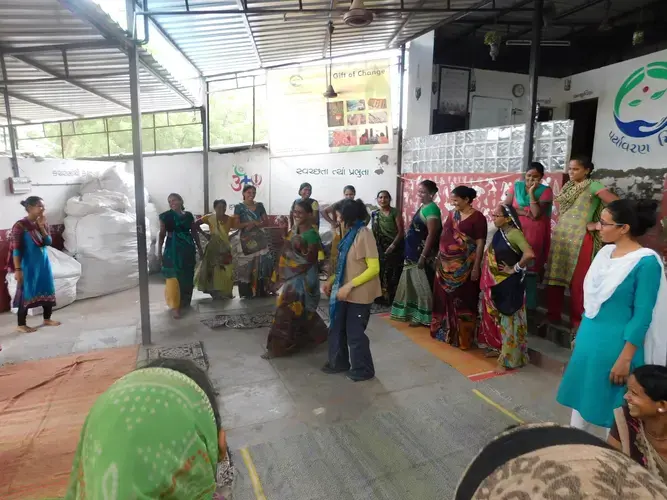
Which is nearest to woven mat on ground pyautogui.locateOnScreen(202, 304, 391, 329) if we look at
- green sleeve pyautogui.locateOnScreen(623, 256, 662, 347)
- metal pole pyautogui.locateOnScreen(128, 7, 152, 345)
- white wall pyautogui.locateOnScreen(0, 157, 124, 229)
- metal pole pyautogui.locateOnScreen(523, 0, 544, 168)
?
metal pole pyautogui.locateOnScreen(128, 7, 152, 345)

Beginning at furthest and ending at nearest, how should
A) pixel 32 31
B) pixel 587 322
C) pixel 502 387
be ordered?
pixel 32 31 < pixel 502 387 < pixel 587 322

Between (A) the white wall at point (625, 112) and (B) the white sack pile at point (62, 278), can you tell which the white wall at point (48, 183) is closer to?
(B) the white sack pile at point (62, 278)

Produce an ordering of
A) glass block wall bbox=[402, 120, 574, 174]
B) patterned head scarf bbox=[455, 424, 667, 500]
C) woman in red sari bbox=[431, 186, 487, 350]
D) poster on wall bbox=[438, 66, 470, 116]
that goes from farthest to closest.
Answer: poster on wall bbox=[438, 66, 470, 116] → glass block wall bbox=[402, 120, 574, 174] → woman in red sari bbox=[431, 186, 487, 350] → patterned head scarf bbox=[455, 424, 667, 500]

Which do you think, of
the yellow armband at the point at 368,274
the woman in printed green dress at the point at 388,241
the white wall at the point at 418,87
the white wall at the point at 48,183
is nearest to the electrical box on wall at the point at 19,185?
the white wall at the point at 48,183

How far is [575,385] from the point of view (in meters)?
2.37

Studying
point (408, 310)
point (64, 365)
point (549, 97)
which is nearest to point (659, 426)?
point (408, 310)

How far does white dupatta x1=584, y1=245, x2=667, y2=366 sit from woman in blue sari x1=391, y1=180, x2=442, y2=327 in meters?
2.48

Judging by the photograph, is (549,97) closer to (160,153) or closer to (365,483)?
(160,153)

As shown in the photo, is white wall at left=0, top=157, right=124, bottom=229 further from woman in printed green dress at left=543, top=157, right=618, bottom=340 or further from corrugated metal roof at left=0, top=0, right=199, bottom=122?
woman in printed green dress at left=543, top=157, right=618, bottom=340

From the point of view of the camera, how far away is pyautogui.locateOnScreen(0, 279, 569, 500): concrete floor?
241cm

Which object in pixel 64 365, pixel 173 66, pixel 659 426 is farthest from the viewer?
pixel 173 66

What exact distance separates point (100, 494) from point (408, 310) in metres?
4.49

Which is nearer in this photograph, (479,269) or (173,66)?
(479,269)

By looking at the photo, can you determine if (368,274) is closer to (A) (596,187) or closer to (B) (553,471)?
(A) (596,187)
